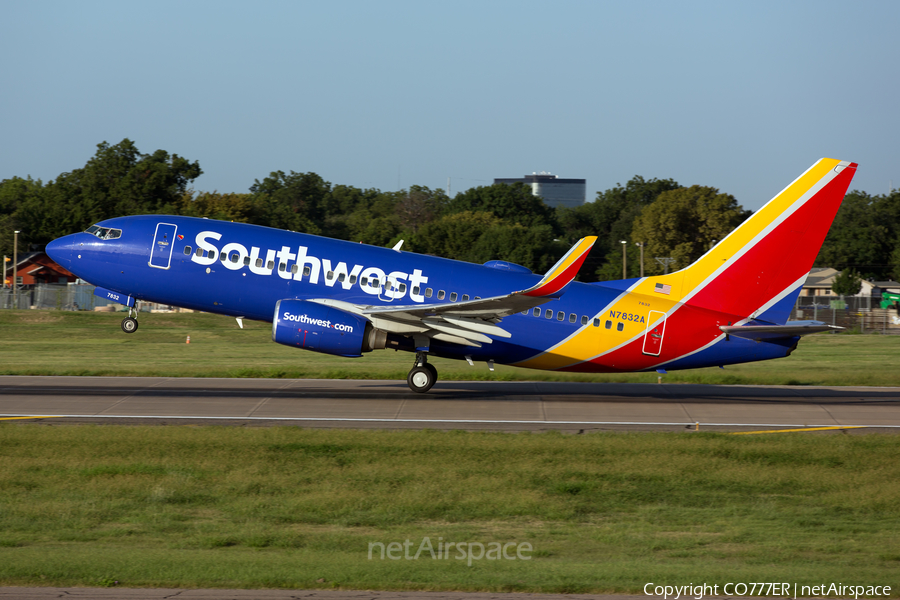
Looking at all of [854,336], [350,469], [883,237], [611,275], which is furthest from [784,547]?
[883,237]

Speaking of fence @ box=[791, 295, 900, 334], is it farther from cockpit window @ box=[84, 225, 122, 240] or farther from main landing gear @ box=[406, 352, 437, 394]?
cockpit window @ box=[84, 225, 122, 240]

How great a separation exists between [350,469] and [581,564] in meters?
7.03

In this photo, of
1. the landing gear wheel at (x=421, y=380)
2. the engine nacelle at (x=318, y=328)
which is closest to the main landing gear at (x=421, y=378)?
the landing gear wheel at (x=421, y=380)

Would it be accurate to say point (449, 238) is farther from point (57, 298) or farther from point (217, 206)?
point (57, 298)

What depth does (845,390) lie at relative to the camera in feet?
107

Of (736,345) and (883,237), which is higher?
(883,237)

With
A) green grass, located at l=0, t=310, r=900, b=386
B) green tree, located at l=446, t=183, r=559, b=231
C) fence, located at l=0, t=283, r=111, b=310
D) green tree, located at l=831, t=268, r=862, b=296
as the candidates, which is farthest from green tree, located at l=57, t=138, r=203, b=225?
green tree, located at l=831, t=268, r=862, b=296

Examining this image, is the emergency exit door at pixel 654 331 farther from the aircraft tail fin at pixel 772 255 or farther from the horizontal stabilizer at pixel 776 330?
the horizontal stabilizer at pixel 776 330

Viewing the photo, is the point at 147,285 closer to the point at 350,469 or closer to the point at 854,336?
the point at 350,469

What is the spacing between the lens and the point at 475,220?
13662cm

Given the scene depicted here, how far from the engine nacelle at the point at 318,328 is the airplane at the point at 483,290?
0.39 metres

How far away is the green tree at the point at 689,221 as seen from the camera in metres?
114

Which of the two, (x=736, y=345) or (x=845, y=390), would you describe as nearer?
(x=736, y=345)

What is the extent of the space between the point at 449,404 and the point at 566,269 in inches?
250
